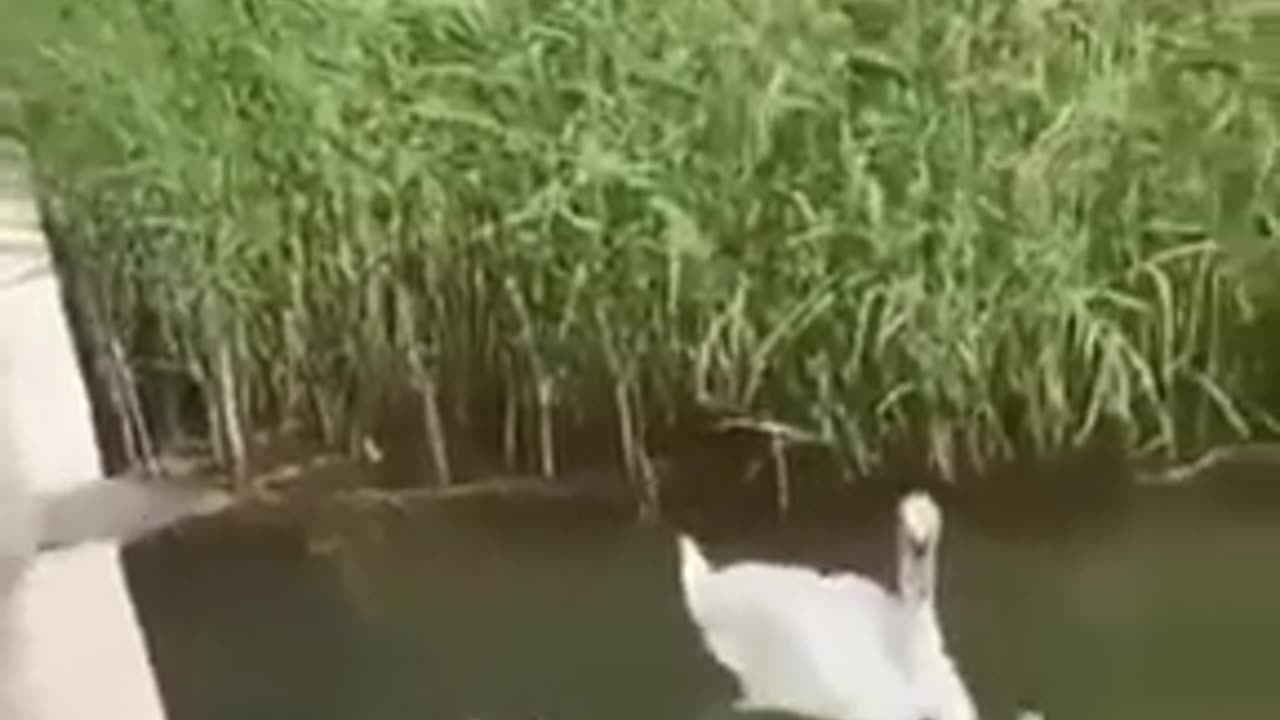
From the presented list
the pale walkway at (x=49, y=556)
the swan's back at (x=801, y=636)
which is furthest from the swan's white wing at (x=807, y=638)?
the pale walkway at (x=49, y=556)

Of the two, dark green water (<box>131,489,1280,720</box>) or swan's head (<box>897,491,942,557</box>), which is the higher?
swan's head (<box>897,491,942,557</box>)

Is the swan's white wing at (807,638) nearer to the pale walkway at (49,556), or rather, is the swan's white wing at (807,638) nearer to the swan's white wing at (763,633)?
the swan's white wing at (763,633)

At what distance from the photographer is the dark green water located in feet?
3.06

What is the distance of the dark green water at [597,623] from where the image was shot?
93 cm

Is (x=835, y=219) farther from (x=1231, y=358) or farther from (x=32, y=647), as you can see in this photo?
(x=32, y=647)

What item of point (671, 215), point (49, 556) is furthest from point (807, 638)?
point (49, 556)

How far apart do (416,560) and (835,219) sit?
0.72 feet

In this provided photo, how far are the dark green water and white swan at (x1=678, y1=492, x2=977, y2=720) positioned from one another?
0.03 feet

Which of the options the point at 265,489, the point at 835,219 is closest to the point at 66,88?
the point at 265,489

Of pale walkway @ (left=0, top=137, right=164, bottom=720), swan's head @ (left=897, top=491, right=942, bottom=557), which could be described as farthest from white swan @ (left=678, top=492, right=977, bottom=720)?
pale walkway @ (left=0, top=137, right=164, bottom=720)

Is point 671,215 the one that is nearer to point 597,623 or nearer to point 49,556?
point 597,623

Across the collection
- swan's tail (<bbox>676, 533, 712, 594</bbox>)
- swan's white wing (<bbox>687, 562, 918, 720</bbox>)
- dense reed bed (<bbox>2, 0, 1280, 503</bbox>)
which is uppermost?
dense reed bed (<bbox>2, 0, 1280, 503</bbox>)

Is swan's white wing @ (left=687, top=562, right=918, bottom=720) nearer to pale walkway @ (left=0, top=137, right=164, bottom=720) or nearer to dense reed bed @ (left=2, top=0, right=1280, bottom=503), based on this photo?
dense reed bed @ (left=2, top=0, right=1280, bottom=503)

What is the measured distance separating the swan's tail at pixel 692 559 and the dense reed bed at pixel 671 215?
3cm
